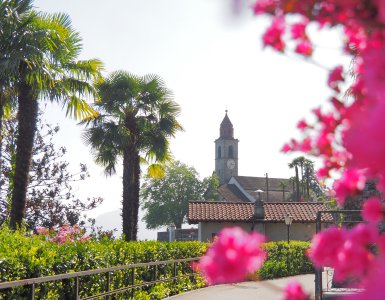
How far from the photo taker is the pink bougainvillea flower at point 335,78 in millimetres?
1730

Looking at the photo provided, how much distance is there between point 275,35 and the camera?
1.68 meters

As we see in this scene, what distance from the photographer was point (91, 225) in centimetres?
2858

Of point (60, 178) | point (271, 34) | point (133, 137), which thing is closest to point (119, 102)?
point (133, 137)

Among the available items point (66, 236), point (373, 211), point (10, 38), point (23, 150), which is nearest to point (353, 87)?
point (373, 211)

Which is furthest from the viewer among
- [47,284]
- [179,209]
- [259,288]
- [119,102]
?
[179,209]

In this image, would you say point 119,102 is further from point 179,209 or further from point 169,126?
point 179,209

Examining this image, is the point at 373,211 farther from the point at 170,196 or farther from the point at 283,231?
the point at 170,196

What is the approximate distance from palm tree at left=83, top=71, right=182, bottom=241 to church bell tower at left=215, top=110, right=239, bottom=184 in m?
76.1

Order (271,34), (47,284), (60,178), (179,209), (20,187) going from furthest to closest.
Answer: (179,209)
(60,178)
(20,187)
(47,284)
(271,34)

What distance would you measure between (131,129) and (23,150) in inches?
306

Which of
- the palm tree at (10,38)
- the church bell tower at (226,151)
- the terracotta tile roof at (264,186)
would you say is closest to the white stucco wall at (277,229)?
the palm tree at (10,38)

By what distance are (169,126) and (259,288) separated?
7.87 metres

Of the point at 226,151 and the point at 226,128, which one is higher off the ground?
the point at 226,128

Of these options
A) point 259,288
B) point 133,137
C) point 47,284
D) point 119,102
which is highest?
point 119,102
